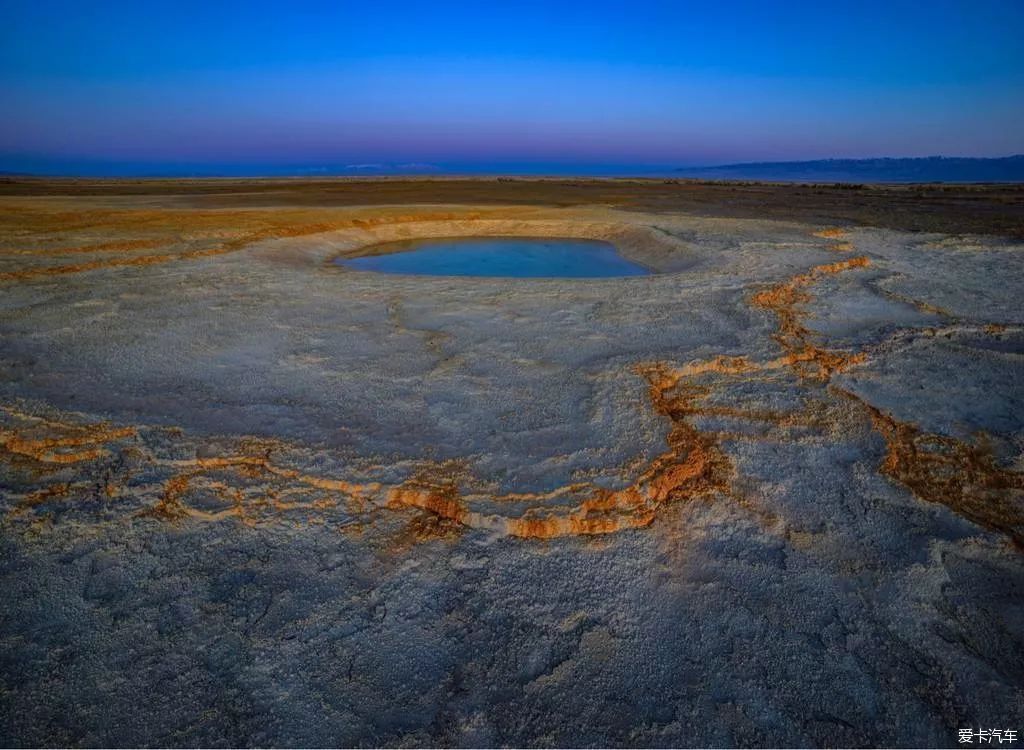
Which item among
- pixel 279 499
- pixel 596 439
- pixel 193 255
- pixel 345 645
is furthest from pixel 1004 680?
pixel 193 255

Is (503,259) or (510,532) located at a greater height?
(503,259)

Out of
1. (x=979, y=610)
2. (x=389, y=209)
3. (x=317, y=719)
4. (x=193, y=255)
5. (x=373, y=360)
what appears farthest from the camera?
(x=389, y=209)

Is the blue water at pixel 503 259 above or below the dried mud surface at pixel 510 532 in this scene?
above

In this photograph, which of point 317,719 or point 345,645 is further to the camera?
point 345,645

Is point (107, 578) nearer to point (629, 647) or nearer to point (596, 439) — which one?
point (629, 647)

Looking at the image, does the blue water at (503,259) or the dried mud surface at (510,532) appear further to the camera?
the blue water at (503,259)
